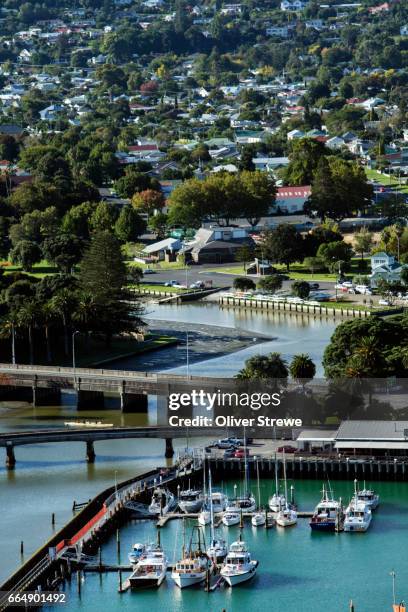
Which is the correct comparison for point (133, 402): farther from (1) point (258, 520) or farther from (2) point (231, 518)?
→ (1) point (258, 520)

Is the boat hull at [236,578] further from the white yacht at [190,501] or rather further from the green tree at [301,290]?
the green tree at [301,290]

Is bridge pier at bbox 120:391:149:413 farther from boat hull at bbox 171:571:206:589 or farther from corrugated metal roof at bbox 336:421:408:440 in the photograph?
boat hull at bbox 171:571:206:589

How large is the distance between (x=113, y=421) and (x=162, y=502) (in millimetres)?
9915

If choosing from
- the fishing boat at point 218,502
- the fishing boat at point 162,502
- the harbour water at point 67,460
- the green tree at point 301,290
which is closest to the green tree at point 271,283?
the green tree at point 301,290

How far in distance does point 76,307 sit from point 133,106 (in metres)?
90.6

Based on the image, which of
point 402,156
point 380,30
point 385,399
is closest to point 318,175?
point 402,156

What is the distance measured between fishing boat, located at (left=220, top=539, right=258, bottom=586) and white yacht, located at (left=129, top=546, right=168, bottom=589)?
1211 millimetres

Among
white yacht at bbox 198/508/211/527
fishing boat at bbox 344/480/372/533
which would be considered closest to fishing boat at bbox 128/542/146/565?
white yacht at bbox 198/508/211/527

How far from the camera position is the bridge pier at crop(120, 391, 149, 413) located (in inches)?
2319

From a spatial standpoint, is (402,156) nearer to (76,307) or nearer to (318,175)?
(318,175)

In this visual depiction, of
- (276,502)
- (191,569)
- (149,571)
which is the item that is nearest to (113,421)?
(276,502)

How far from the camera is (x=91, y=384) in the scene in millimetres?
59875

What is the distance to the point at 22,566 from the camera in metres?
42.7

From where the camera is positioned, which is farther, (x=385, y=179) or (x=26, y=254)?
(x=385, y=179)
